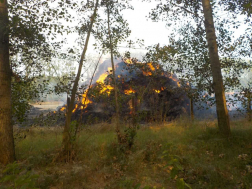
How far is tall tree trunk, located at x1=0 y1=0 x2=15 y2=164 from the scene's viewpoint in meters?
6.07

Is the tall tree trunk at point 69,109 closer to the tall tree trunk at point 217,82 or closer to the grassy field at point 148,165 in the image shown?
the grassy field at point 148,165

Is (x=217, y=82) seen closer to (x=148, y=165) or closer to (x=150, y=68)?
(x=150, y=68)

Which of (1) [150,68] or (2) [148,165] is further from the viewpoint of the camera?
(1) [150,68]

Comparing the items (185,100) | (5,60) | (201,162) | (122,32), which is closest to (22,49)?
(5,60)

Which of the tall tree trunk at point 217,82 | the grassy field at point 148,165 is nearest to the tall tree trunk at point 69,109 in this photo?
the grassy field at point 148,165

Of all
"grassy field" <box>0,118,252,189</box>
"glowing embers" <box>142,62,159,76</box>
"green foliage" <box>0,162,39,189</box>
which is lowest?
"grassy field" <box>0,118,252,189</box>

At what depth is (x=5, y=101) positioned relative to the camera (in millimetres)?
6176

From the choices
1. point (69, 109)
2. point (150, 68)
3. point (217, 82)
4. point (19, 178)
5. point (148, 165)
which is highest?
point (150, 68)

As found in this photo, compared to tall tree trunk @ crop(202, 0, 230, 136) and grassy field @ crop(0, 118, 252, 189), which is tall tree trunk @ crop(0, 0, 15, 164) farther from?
tall tree trunk @ crop(202, 0, 230, 136)

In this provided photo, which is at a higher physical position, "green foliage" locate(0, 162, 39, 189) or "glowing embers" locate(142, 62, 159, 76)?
"glowing embers" locate(142, 62, 159, 76)

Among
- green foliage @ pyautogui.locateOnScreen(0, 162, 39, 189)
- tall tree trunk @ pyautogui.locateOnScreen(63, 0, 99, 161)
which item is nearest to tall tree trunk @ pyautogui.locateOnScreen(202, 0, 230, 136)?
tall tree trunk @ pyautogui.locateOnScreen(63, 0, 99, 161)

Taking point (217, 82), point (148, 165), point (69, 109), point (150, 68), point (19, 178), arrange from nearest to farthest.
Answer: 1. point (19, 178)
2. point (148, 165)
3. point (69, 109)
4. point (217, 82)
5. point (150, 68)

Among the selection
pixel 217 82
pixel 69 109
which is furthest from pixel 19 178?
pixel 217 82

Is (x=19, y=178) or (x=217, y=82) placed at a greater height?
(x=217, y=82)
